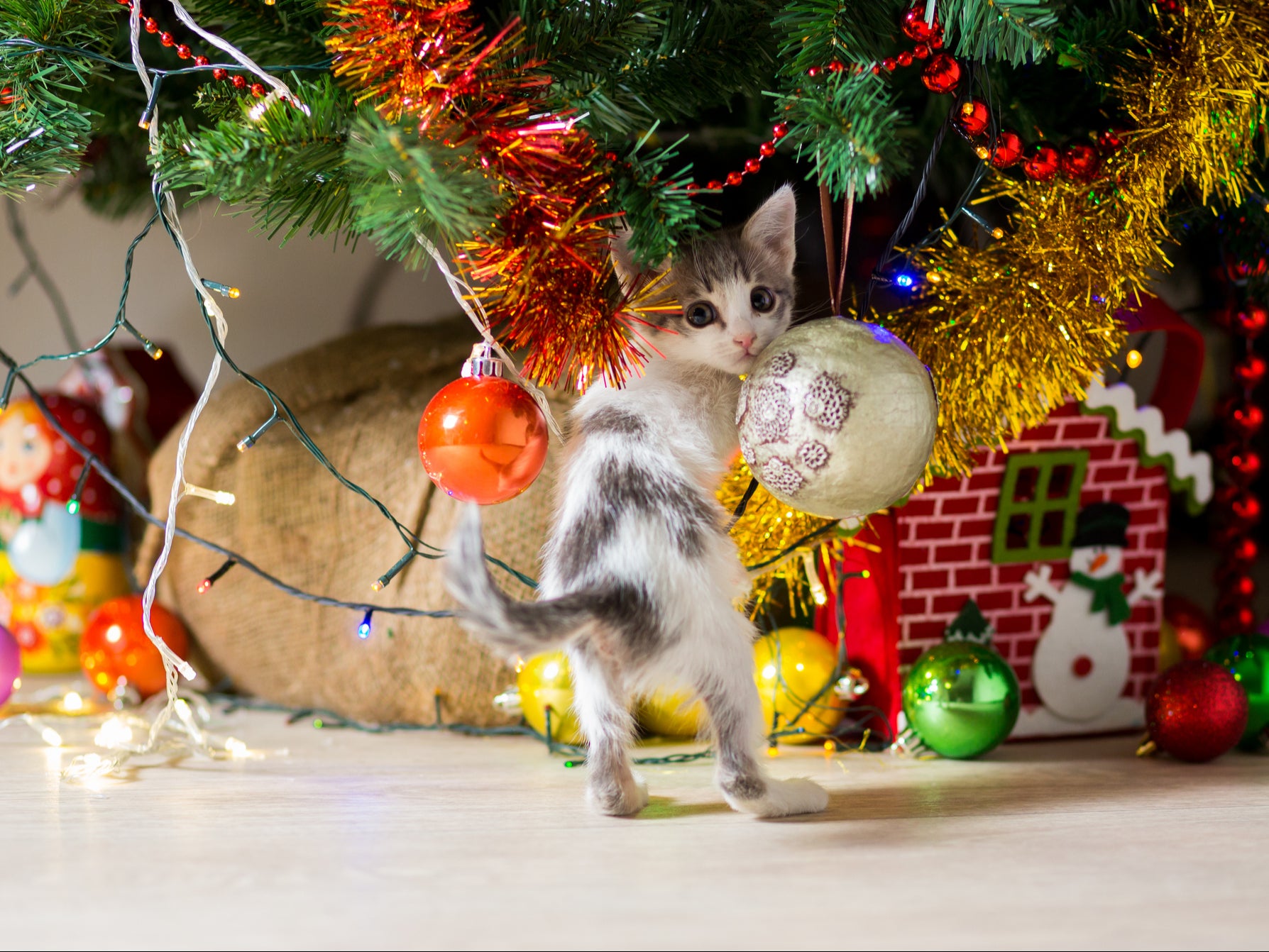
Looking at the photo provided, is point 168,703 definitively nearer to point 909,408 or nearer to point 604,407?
point 604,407

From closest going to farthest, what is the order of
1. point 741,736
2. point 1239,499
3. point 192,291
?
point 741,736, point 1239,499, point 192,291

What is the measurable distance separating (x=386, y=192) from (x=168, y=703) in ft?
1.52

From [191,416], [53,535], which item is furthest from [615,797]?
[53,535]

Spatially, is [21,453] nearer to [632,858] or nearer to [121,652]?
[121,652]

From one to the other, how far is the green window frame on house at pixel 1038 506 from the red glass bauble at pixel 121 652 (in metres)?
0.80

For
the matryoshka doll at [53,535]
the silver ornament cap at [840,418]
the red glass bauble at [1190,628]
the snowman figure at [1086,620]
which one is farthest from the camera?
the matryoshka doll at [53,535]

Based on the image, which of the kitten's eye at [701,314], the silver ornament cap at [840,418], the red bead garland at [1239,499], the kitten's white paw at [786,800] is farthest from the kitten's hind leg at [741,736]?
the red bead garland at [1239,499]

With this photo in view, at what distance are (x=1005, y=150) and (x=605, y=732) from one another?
48cm

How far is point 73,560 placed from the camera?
1.26 metres

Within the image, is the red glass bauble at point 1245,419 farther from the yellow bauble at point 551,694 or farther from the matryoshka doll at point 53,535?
the matryoshka doll at point 53,535

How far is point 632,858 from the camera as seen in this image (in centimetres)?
71

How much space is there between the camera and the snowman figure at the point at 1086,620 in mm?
1012

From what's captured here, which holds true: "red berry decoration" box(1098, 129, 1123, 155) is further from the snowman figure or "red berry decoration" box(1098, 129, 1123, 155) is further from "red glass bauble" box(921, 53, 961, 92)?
the snowman figure

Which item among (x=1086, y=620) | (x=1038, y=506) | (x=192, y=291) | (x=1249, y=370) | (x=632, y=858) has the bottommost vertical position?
(x=632, y=858)
